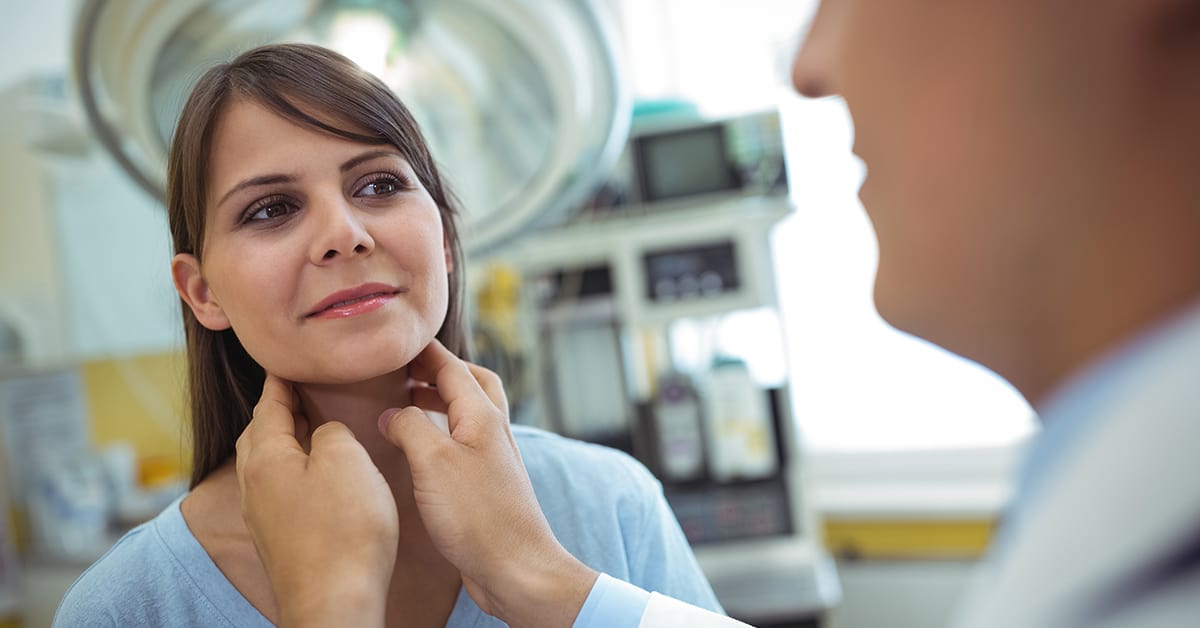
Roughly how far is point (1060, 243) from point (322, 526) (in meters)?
0.53

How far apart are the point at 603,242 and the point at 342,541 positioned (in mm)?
1532

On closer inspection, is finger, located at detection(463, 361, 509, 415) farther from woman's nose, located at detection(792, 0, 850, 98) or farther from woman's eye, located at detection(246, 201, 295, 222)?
woman's nose, located at detection(792, 0, 850, 98)

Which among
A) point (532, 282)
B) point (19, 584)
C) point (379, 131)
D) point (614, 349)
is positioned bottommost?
point (19, 584)

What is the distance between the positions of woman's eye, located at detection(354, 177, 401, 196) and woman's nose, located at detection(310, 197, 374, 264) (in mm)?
46

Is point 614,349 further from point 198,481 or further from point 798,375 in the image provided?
point 198,481

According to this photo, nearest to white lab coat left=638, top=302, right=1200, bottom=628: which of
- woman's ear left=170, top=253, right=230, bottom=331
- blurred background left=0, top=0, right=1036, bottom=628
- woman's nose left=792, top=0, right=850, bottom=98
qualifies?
woman's nose left=792, top=0, right=850, bottom=98

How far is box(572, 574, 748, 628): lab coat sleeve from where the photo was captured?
73 centimetres

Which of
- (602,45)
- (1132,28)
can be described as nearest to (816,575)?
(602,45)

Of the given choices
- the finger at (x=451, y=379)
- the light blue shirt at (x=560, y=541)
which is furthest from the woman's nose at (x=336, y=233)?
the light blue shirt at (x=560, y=541)

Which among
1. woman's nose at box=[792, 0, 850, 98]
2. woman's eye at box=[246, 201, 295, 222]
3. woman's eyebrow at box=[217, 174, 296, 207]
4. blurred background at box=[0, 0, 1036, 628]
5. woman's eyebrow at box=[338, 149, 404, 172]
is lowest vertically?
blurred background at box=[0, 0, 1036, 628]

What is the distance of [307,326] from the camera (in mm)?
835

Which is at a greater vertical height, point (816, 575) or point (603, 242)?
point (603, 242)

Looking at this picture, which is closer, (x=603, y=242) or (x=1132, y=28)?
(x=1132, y=28)

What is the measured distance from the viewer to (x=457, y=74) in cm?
130
